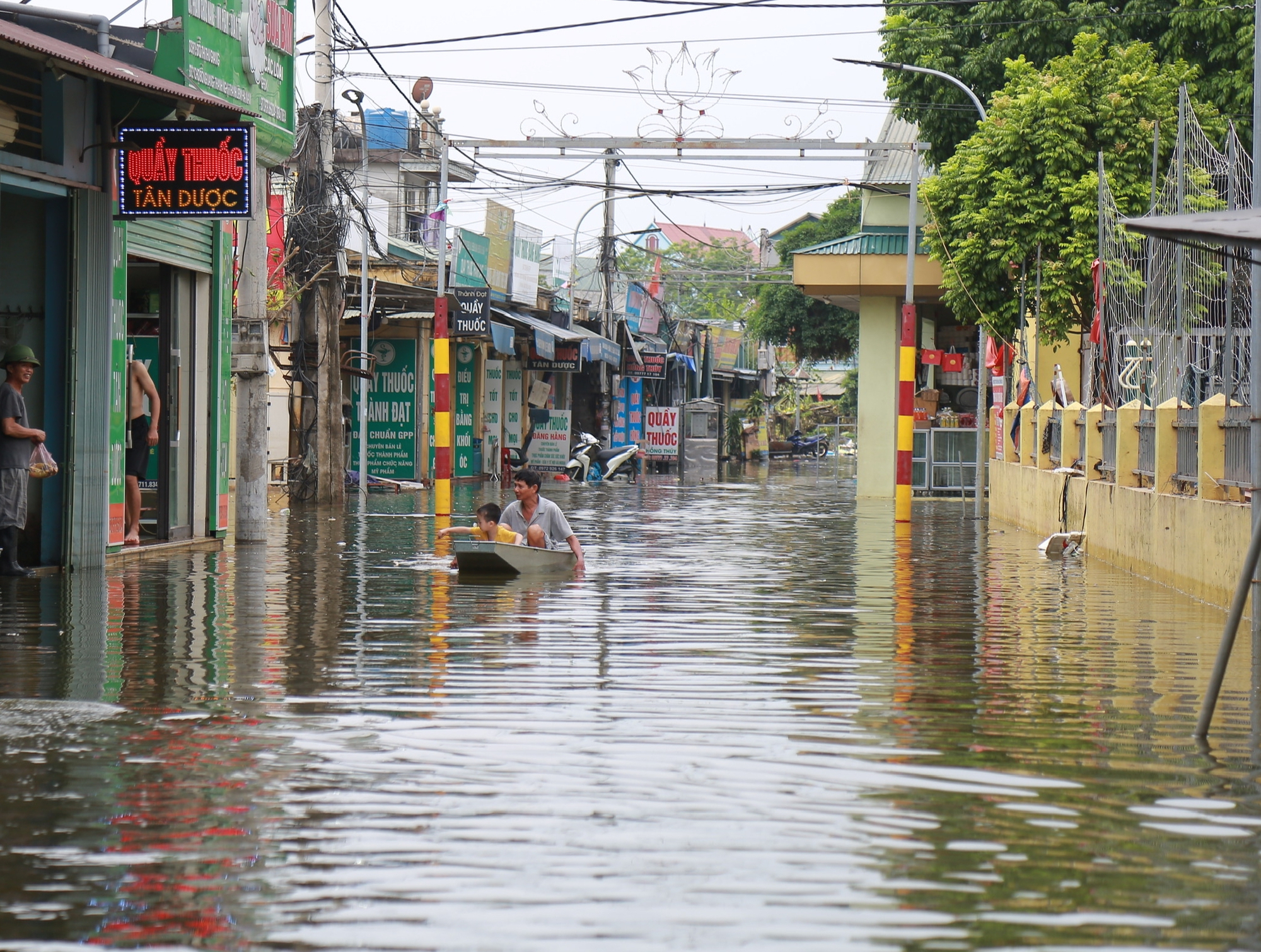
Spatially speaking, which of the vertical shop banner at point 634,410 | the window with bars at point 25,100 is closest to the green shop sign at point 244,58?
the window with bars at point 25,100

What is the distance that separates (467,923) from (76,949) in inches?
37.1

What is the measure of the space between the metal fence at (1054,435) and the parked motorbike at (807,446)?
4376cm

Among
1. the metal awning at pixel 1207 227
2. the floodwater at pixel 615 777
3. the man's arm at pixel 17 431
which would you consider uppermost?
the metal awning at pixel 1207 227

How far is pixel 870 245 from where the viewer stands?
33531 millimetres

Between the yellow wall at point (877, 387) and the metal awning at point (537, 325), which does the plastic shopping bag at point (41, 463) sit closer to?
the yellow wall at point (877, 387)

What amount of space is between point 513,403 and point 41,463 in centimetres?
2908

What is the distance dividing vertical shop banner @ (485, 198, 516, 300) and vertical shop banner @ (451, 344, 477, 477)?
5.29 ft

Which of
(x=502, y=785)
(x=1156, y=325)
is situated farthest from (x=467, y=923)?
(x=1156, y=325)

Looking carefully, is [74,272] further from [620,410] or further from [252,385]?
[620,410]

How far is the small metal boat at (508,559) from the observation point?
13570 mm

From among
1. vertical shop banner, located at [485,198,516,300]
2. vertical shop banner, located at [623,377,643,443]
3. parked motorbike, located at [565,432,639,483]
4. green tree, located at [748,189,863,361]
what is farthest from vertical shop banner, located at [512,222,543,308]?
green tree, located at [748,189,863,361]

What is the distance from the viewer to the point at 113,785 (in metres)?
5.68

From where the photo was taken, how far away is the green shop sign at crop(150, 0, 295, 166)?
50.5ft

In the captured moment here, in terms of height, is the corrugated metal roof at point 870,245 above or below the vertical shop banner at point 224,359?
above
